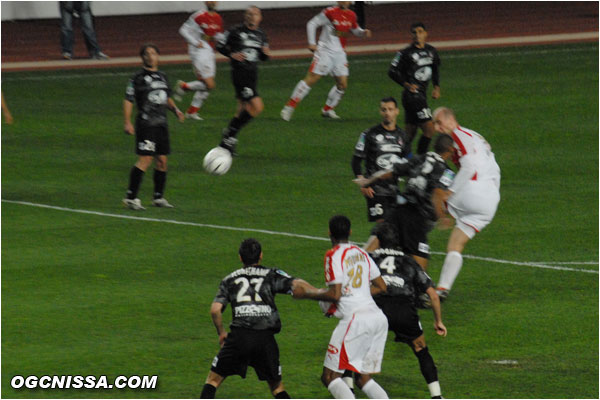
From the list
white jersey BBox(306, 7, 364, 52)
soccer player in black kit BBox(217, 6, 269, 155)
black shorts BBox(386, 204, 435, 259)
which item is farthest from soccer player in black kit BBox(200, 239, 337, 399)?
white jersey BBox(306, 7, 364, 52)

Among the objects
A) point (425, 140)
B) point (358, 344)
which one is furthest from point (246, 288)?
point (425, 140)

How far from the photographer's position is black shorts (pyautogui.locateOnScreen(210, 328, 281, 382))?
921 centimetres

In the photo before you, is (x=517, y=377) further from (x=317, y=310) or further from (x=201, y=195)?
(x=201, y=195)

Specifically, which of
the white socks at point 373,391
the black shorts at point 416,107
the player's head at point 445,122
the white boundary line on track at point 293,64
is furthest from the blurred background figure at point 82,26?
the white socks at point 373,391

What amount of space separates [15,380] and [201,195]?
27.4 ft

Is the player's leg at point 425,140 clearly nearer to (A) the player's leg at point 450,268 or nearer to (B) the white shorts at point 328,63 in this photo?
(B) the white shorts at point 328,63

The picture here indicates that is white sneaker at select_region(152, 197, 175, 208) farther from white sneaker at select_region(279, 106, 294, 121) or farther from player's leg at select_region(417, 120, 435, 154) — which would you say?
white sneaker at select_region(279, 106, 294, 121)

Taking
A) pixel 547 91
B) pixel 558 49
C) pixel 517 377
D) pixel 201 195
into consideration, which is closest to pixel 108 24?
pixel 558 49

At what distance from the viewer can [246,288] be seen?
922cm

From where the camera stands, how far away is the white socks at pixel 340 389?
9.26 m

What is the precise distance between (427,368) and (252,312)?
1.70 m

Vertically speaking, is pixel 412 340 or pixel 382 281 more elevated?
pixel 382 281

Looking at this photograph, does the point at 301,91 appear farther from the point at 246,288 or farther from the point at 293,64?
the point at 246,288

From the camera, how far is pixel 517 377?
10648 mm
